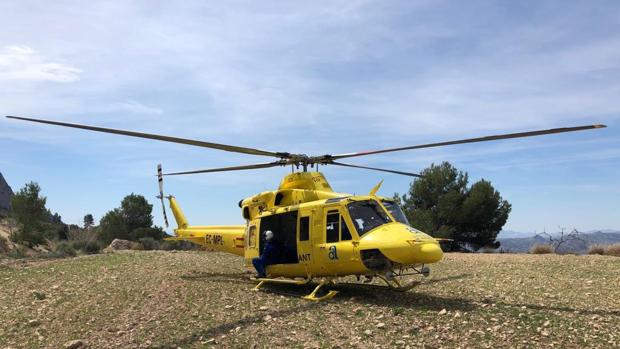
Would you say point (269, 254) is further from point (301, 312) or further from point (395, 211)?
point (395, 211)

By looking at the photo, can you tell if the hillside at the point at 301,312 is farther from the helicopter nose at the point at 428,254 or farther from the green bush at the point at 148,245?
the green bush at the point at 148,245

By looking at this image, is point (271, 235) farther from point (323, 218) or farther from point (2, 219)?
point (2, 219)

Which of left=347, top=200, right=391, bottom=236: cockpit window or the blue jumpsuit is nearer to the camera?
left=347, top=200, right=391, bottom=236: cockpit window

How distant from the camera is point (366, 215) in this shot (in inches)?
441

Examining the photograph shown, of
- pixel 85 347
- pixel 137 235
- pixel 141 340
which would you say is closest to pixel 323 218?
pixel 141 340

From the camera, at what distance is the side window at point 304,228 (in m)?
12.0

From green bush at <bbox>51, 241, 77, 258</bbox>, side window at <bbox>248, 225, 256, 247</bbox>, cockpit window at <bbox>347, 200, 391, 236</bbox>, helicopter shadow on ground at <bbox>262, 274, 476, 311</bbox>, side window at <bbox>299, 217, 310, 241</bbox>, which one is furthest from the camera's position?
green bush at <bbox>51, 241, 77, 258</bbox>

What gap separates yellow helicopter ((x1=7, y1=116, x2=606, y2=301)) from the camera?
32.7 ft

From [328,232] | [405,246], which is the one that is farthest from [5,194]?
[405,246]

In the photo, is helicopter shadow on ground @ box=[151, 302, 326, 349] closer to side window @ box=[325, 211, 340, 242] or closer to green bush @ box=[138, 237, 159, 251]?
side window @ box=[325, 211, 340, 242]

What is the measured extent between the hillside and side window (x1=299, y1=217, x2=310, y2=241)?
1445 millimetres

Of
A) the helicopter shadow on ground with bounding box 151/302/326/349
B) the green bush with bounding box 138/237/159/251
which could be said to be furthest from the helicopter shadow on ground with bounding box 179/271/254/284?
the green bush with bounding box 138/237/159/251

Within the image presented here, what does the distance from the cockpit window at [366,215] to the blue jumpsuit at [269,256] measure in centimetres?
268

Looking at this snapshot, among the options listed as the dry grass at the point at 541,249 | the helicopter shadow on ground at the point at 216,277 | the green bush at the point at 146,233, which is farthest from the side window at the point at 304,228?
the green bush at the point at 146,233
